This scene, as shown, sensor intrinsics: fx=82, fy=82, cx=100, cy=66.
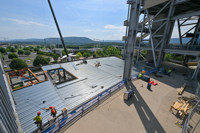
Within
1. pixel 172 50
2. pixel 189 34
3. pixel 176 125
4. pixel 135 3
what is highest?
pixel 135 3

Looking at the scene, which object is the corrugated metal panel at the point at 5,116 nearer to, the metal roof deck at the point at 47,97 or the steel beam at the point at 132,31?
the metal roof deck at the point at 47,97

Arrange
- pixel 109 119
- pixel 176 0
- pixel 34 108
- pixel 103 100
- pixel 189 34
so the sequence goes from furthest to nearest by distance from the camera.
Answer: pixel 189 34, pixel 176 0, pixel 103 100, pixel 34 108, pixel 109 119

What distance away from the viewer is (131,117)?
7.98 meters

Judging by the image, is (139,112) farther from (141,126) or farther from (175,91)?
(175,91)

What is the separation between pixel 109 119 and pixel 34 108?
7.64 metres

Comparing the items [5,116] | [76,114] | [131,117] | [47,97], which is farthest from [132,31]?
[47,97]

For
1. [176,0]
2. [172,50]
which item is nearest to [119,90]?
[172,50]

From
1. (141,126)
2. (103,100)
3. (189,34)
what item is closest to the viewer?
(141,126)

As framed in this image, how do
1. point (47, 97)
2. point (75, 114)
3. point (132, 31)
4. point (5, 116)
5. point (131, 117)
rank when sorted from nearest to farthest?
point (5, 116) → point (75, 114) → point (131, 117) → point (47, 97) → point (132, 31)

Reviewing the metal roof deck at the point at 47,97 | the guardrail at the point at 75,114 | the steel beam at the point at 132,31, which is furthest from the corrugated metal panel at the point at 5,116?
the steel beam at the point at 132,31

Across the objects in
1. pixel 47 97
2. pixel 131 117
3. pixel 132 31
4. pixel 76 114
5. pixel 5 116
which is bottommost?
pixel 131 117

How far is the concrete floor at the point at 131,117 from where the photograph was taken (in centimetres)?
692

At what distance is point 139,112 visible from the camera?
858 centimetres

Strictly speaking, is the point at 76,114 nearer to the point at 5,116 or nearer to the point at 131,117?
the point at 131,117
